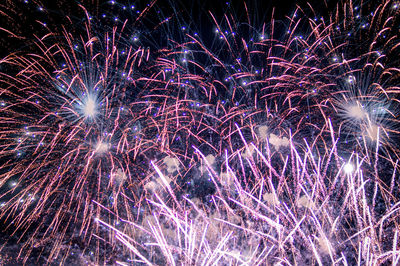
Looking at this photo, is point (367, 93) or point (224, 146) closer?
point (367, 93)

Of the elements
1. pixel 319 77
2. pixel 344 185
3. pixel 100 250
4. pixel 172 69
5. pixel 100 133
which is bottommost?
pixel 344 185

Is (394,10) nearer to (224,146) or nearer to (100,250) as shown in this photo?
(224,146)

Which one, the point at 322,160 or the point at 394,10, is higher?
the point at 394,10

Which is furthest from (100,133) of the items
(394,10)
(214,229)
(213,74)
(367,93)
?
(394,10)

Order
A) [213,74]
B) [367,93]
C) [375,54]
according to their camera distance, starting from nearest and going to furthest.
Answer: [375,54] < [367,93] < [213,74]

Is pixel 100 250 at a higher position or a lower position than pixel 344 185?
higher

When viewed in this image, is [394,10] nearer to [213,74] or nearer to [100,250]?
[213,74]

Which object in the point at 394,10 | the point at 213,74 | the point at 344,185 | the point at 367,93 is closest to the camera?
the point at 394,10

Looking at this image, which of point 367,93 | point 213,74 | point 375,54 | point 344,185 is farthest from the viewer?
point 344,185

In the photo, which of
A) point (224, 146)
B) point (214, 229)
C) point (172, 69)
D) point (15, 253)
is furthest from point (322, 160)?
point (15, 253)
